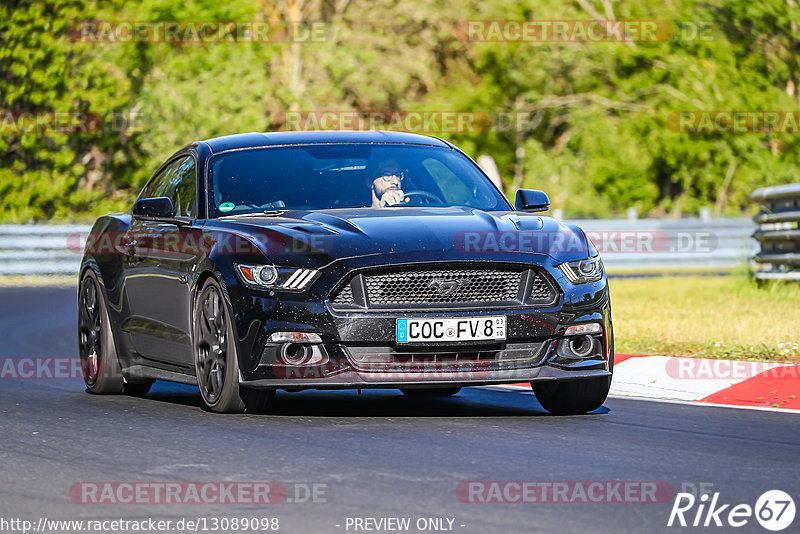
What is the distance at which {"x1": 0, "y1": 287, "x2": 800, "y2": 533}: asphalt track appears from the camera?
5.99 meters

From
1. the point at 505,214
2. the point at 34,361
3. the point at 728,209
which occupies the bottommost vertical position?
the point at 728,209

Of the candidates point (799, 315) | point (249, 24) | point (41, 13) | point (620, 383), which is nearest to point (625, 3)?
point (249, 24)

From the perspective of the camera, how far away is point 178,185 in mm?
10305

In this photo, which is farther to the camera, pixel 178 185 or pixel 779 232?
pixel 779 232

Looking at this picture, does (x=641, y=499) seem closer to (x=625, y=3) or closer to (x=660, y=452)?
(x=660, y=452)

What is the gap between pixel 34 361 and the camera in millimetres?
12906

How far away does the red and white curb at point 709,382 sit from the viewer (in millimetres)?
9695

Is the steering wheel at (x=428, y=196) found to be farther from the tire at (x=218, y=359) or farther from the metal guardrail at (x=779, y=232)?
the metal guardrail at (x=779, y=232)

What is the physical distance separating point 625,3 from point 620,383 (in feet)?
140

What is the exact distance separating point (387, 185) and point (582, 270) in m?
1.50

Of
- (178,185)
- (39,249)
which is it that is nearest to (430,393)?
(178,185)

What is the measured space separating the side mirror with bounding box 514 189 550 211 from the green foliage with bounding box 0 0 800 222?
2406cm

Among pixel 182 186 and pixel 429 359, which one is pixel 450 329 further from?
pixel 182 186

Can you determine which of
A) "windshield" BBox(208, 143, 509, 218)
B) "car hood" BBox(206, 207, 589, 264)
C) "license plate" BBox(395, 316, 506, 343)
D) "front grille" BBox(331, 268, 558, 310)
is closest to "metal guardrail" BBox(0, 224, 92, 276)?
"windshield" BBox(208, 143, 509, 218)
